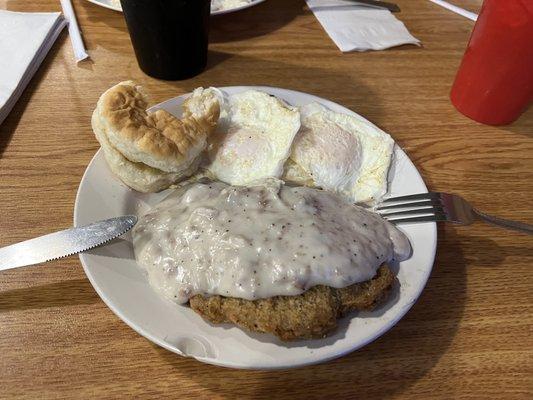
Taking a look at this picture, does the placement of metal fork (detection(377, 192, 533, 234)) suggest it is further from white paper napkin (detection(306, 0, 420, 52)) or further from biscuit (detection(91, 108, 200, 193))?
white paper napkin (detection(306, 0, 420, 52))

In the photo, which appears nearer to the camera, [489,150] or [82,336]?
[82,336]

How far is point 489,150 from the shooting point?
166 centimetres

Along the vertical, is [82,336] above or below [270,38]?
below

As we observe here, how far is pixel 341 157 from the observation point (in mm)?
1418

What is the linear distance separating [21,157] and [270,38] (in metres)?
1.18

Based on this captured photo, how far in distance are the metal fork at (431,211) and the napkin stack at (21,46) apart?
135 cm

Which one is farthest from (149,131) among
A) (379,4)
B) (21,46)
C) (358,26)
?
(379,4)

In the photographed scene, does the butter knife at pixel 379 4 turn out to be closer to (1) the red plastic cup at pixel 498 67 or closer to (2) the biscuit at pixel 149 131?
(1) the red plastic cup at pixel 498 67

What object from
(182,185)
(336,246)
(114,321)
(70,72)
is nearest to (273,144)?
(182,185)

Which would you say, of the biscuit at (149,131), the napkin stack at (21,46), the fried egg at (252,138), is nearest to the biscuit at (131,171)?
the biscuit at (149,131)

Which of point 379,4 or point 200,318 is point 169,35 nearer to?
point 200,318

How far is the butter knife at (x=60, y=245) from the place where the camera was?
108 centimetres

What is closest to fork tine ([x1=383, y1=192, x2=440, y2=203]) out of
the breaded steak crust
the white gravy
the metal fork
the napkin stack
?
the metal fork

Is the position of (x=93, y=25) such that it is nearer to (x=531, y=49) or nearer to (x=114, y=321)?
(x=114, y=321)
